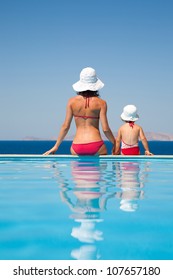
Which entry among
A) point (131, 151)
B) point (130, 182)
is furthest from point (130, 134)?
point (130, 182)

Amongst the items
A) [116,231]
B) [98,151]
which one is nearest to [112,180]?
[98,151]

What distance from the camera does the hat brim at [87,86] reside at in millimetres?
8453

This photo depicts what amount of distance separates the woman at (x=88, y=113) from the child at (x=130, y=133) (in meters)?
1.09

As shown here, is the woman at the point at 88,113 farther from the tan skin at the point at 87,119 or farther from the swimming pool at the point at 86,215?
the swimming pool at the point at 86,215

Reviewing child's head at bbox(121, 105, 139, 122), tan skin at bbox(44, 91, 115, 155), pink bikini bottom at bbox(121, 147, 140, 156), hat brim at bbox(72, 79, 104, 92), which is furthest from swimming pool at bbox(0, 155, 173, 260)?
child's head at bbox(121, 105, 139, 122)

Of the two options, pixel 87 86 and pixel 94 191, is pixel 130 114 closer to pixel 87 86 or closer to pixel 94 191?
pixel 87 86

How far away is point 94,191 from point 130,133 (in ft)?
14.6

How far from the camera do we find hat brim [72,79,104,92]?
8453mm

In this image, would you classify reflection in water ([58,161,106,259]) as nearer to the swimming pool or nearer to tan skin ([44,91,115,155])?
the swimming pool

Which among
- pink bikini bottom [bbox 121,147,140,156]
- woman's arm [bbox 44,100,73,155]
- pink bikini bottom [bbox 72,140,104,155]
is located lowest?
pink bikini bottom [bbox 121,147,140,156]

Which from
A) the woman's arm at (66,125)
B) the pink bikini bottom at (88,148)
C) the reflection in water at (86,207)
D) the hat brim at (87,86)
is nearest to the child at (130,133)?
the pink bikini bottom at (88,148)

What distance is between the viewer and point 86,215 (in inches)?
156
